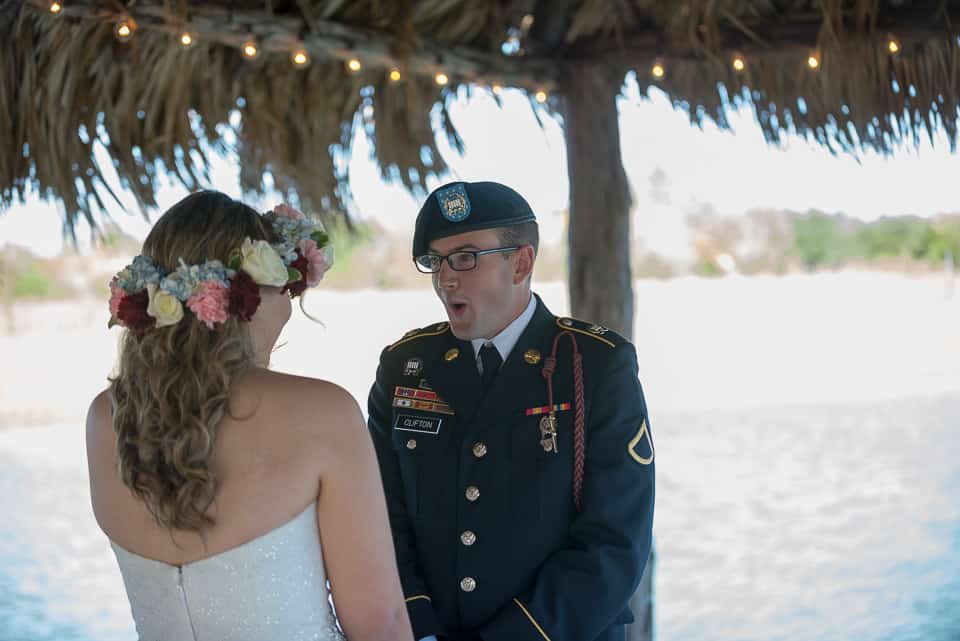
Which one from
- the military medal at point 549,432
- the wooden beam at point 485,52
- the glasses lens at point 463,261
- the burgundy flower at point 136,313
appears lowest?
the military medal at point 549,432

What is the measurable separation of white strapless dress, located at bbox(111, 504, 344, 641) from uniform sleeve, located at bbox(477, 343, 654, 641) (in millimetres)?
437

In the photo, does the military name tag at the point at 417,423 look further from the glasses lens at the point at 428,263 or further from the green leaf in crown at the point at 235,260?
the green leaf in crown at the point at 235,260

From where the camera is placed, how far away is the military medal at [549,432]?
7.20 feet

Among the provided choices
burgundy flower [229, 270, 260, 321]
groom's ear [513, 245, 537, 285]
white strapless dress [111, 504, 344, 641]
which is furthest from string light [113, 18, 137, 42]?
white strapless dress [111, 504, 344, 641]

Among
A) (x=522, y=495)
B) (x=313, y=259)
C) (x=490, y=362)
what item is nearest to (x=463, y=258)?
(x=490, y=362)

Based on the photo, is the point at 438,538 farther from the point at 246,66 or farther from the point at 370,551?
the point at 246,66

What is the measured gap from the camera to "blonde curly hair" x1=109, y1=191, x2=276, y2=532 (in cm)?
169

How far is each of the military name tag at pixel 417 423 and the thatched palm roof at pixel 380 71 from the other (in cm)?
154

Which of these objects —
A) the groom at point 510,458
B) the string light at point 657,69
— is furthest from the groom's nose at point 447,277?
the string light at point 657,69

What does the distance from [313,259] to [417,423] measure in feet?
1.76

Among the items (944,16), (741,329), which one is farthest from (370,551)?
(741,329)

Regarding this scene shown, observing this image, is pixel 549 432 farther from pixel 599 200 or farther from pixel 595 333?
pixel 599 200

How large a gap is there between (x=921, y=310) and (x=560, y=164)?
48.0ft

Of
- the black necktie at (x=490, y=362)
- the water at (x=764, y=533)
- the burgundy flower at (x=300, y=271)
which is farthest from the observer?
the water at (x=764, y=533)
